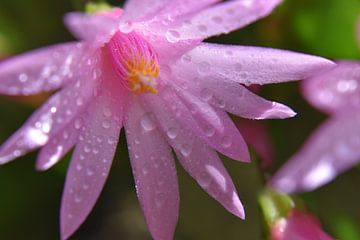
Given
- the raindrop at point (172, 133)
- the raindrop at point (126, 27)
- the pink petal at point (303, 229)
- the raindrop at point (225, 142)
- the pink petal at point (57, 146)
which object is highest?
the raindrop at point (126, 27)

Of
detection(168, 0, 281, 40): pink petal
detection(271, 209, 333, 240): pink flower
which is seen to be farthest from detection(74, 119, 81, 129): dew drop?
detection(271, 209, 333, 240): pink flower

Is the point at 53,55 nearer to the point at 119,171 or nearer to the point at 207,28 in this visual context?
the point at 207,28

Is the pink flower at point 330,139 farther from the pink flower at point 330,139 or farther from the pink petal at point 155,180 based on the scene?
the pink petal at point 155,180

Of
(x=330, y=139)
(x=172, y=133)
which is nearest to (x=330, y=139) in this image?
(x=330, y=139)

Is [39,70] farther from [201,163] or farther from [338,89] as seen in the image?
[338,89]

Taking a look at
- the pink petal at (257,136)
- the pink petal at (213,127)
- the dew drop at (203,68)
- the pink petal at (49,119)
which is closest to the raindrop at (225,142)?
the pink petal at (213,127)

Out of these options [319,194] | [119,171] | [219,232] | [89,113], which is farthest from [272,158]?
[89,113]

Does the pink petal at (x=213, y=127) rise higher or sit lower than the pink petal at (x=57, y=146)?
lower
